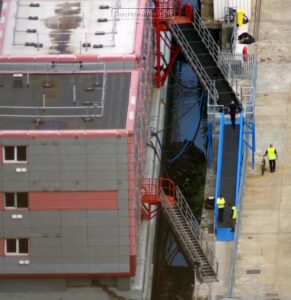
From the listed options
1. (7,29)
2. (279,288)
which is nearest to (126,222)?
(279,288)

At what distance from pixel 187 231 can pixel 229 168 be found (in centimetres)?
539

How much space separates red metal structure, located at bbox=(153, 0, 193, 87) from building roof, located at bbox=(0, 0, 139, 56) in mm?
6297

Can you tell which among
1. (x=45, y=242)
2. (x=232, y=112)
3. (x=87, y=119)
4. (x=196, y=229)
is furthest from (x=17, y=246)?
(x=232, y=112)

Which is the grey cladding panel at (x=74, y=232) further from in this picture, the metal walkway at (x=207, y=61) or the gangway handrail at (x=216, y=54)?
the gangway handrail at (x=216, y=54)

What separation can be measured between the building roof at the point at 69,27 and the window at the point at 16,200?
10.4 metres

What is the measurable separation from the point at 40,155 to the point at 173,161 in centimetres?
2036

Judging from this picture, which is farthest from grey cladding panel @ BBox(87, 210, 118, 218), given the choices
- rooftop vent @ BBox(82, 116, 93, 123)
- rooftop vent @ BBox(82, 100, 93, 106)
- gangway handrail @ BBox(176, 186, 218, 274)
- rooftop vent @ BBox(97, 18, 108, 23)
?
rooftop vent @ BBox(97, 18, 108, 23)

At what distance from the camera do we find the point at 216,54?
97812mm

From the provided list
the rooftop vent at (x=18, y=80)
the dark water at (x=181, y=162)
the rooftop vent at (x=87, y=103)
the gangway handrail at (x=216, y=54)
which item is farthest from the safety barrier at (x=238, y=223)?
the rooftop vent at (x=18, y=80)

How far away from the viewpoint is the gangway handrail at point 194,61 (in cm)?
9362

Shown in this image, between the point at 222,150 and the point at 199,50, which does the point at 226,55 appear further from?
the point at 222,150

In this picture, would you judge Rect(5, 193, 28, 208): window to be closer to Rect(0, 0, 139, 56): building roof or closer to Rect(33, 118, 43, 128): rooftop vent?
Rect(33, 118, 43, 128): rooftop vent

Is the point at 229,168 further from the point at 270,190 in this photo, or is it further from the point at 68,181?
the point at 68,181

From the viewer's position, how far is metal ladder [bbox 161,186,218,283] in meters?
80.9
